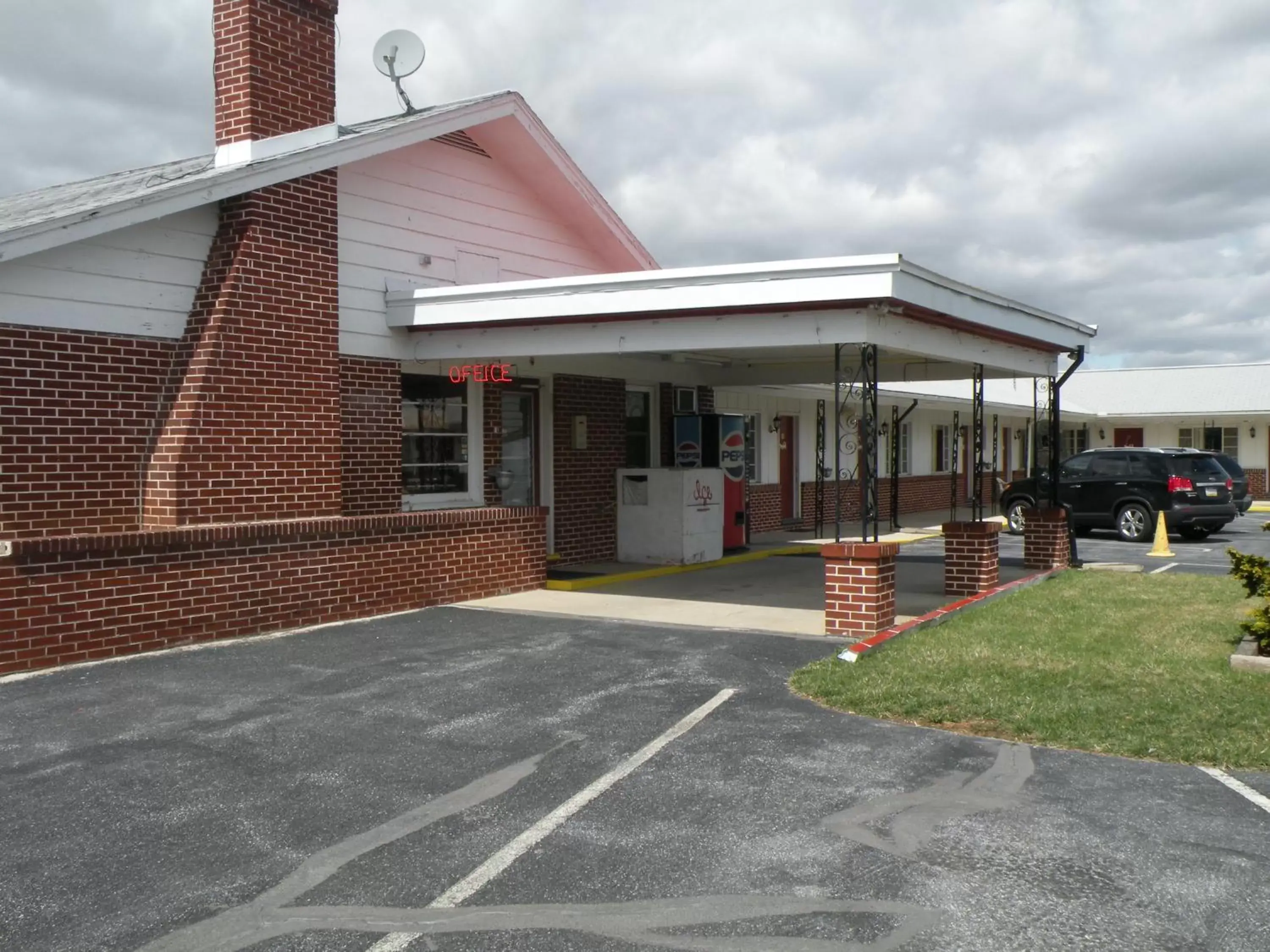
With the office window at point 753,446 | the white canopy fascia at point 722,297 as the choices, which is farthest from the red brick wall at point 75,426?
the office window at point 753,446

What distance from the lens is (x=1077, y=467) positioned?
21.5 m

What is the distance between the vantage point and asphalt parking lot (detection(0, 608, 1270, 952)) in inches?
161

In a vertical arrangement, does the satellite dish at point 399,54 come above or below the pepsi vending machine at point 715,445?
above

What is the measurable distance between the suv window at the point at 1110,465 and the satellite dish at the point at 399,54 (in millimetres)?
14291

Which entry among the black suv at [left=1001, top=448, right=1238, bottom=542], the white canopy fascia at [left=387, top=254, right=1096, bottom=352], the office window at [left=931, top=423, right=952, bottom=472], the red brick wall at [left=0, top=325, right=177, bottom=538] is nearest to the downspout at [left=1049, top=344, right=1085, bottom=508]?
the white canopy fascia at [left=387, top=254, right=1096, bottom=352]

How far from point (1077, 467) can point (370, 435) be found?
48.2 ft

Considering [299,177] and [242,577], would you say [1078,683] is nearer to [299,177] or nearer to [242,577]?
[242,577]

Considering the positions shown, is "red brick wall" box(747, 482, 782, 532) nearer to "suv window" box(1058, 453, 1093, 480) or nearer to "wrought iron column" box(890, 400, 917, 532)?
"wrought iron column" box(890, 400, 917, 532)

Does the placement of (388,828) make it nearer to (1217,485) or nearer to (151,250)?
(151,250)

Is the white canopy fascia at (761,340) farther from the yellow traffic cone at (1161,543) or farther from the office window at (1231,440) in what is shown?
the office window at (1231,440)

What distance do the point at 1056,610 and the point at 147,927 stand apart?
909 centimetres

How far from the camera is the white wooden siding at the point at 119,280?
8.98 m

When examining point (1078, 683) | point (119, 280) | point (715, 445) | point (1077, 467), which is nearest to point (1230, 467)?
point (1077, 467)

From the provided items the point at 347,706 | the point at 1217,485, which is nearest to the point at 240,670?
the point at 347,706
